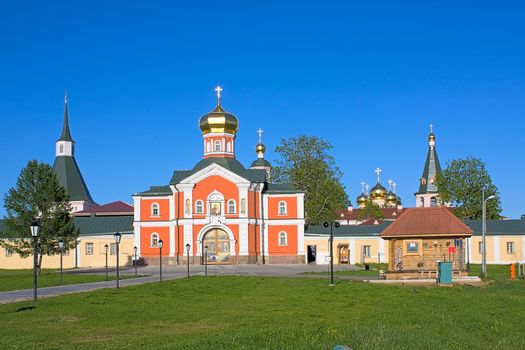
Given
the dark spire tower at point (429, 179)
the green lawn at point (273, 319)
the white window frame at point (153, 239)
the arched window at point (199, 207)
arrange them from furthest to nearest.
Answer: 1. the dark spire tower at point (429, 179)
2. the white window frame at point (153, 239)
3. the arched window at point (199, 207)
4. the green lawn at point (273, 319)

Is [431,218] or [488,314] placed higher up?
[431,218]

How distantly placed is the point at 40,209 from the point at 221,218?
17381 millimetres

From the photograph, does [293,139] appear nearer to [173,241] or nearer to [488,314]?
[173,241]

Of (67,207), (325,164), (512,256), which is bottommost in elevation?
(512,256)

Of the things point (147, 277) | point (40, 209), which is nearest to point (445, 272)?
point (147, 277)

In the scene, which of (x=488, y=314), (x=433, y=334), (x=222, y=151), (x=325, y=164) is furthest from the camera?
(x=325, y=164)

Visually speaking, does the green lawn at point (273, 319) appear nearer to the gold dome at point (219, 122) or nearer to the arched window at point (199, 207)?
the arched window at point (199, 207)

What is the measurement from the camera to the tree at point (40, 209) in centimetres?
4884

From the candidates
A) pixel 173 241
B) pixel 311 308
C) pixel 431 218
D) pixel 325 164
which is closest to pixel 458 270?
pixel 431 218

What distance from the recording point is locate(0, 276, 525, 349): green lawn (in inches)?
511

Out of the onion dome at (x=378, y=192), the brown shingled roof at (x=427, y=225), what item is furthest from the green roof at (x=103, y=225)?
the onion dome at (x=378, y=192)

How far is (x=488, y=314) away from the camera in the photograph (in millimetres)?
18172

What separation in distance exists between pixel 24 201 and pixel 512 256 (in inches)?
1531

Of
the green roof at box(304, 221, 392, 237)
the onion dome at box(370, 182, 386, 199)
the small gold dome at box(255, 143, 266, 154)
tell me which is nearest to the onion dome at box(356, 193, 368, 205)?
the onion dome at box(370, 182, 386, 199)
